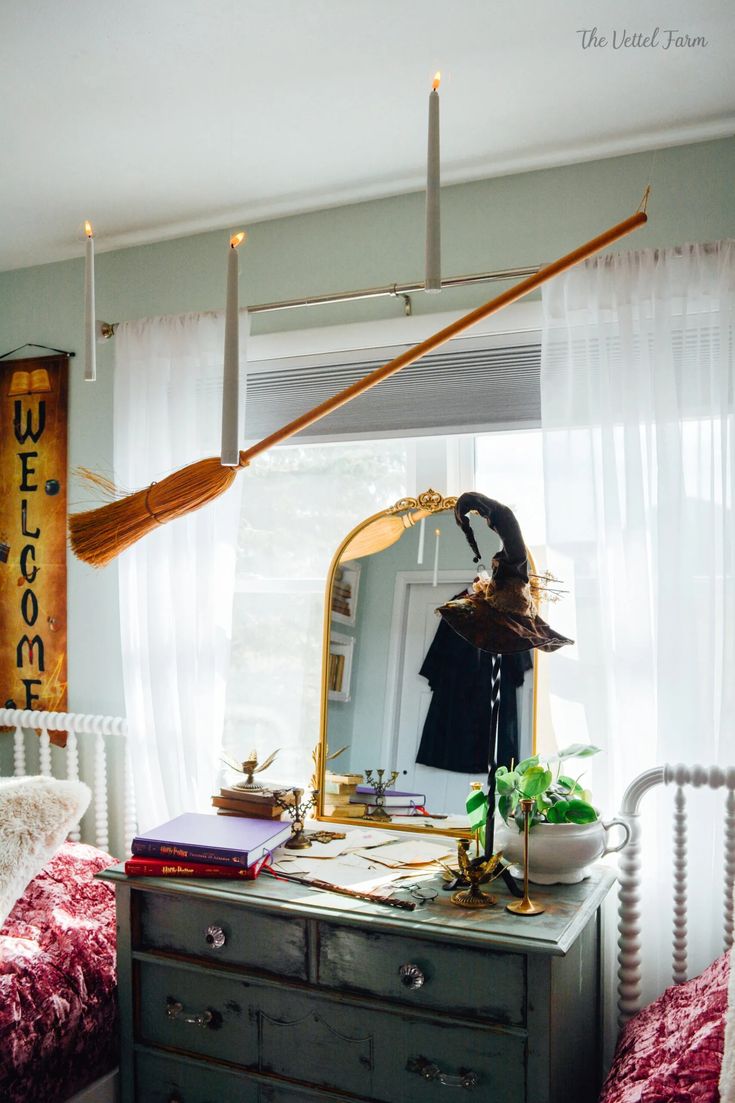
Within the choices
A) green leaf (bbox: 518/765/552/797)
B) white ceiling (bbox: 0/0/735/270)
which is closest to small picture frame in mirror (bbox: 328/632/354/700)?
green leaf (bbox: 518/765/552/797)

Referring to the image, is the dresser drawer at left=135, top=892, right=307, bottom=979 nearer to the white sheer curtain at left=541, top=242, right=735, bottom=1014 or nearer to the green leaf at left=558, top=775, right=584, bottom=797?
the green leaf at left=558, top=775, right=584, bottom=797

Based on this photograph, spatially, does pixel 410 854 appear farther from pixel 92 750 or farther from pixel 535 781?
pixel 92 750

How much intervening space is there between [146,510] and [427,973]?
3.21 ft

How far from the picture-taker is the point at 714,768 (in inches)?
70.5

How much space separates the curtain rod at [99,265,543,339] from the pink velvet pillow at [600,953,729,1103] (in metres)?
1.51

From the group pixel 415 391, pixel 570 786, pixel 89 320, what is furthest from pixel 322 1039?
pixel 415 391

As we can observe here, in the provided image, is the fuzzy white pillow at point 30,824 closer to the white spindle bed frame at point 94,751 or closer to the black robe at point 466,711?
the white spindle bed frame at point 94,751

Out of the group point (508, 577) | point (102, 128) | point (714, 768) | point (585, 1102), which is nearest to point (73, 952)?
point (585, 1102)

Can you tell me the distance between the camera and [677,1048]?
134 cm

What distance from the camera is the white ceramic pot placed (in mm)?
1680

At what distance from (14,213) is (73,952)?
194 cm

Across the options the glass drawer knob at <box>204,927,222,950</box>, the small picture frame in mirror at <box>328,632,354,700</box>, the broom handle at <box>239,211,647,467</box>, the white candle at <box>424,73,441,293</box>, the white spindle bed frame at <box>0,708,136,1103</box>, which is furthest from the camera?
the white spindle bed frame at <box>0,708,136,1103</box>

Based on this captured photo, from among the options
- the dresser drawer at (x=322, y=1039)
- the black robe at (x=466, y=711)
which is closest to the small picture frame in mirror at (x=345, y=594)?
the black robe at (x=466, y=711)

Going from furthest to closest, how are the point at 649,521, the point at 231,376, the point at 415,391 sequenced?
the point at 415,391 → the point at 649,521 → the point at 231,376
